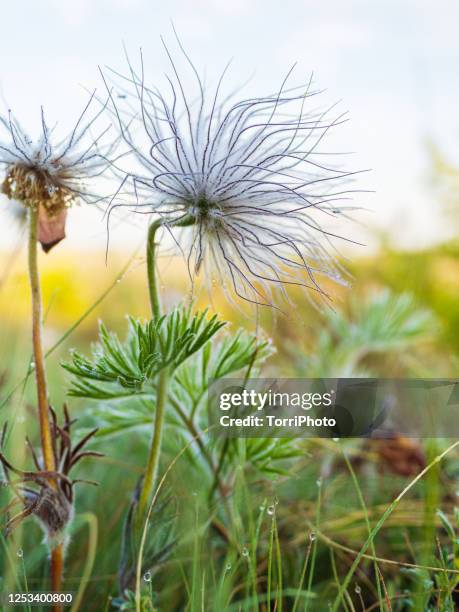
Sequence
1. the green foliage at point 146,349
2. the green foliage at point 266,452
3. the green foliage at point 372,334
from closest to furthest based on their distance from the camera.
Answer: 1. the green foliage at point 146,349
2. the green foliage at point 266,452
3. the green foliage at point 372,334

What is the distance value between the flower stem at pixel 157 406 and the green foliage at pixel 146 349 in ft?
0.04

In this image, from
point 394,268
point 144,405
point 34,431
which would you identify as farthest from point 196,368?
point 394,268

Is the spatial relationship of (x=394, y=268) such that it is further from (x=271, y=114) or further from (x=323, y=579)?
(x=271, y=114)

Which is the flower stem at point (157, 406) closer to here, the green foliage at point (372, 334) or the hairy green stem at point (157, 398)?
the hairy green stem at point (157, 398)

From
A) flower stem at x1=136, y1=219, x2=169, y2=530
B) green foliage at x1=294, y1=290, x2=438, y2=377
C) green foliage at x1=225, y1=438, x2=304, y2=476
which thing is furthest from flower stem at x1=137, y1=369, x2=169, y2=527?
green foliage at x1=294, y1=290, x2=438, y2=377

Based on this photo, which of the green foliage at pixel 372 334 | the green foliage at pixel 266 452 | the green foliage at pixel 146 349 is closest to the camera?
the green foliage at pixel 146 349

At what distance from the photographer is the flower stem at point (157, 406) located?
51cm

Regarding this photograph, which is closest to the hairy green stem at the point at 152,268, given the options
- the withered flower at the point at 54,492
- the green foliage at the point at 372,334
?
the withered flower at the point at 54,492

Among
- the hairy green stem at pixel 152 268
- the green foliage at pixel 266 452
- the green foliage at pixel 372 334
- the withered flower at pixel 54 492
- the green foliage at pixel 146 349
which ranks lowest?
the withered flower at pixel 54 492

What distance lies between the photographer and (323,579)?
82 centimetres

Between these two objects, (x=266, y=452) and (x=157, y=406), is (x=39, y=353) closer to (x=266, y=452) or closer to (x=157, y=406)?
(x=157, y=406)

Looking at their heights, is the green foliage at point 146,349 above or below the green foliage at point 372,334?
below

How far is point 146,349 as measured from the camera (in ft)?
1.63

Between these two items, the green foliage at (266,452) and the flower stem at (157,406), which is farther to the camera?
the green foliage at (266,452)
